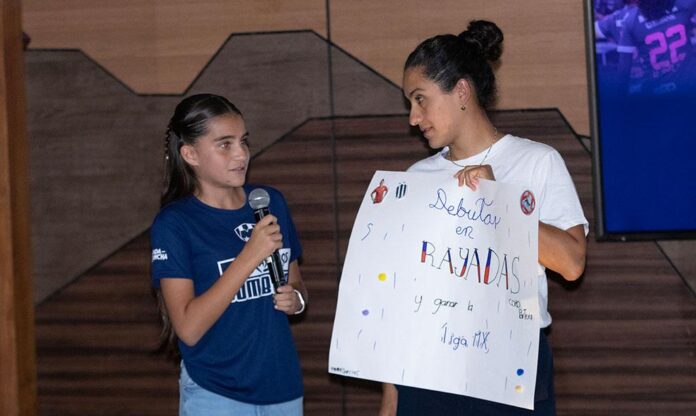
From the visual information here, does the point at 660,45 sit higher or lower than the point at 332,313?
higher

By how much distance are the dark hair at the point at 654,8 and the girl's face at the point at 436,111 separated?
4.65 feet

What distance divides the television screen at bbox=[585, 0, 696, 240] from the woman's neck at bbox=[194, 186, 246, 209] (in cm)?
155

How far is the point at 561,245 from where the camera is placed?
197cm

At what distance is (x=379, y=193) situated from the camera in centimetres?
217

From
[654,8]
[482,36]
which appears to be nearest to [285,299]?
[482,36]

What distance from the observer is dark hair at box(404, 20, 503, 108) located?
215 centimetres

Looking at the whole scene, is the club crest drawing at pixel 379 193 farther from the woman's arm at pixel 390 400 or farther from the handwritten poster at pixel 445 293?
the woman's arm at pixel 390 400

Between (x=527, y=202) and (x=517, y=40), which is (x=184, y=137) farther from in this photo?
(x=517, y=40)

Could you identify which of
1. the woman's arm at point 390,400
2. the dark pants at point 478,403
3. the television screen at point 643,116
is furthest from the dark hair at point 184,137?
the television screen at point 643,116

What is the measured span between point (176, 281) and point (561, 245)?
1031 mm

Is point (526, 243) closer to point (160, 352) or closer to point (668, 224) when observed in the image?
point (668, 224)

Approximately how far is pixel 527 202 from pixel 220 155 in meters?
0.92

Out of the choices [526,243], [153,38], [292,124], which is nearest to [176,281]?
[526,243]

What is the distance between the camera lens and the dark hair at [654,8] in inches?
125
